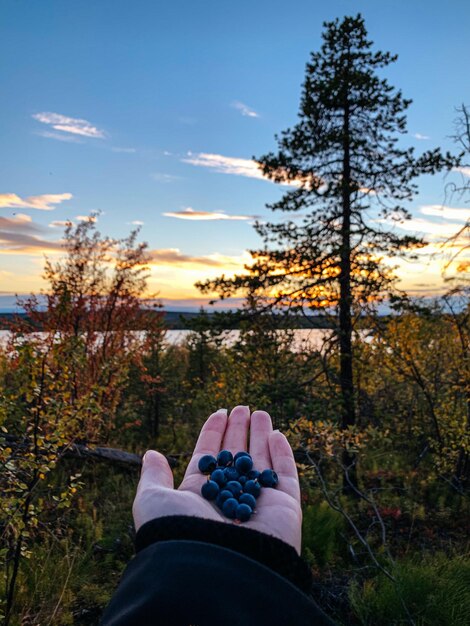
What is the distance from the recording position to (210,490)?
2758 millimetres

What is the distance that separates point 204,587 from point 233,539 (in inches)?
16.5

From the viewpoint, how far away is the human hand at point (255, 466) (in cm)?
243

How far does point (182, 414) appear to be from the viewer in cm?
1839

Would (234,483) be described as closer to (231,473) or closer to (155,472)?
(231,473)

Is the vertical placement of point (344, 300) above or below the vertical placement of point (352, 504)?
above

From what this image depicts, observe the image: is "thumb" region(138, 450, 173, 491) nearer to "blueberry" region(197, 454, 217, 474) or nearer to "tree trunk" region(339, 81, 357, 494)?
"blueberry" region(197, 454, 217, 474)

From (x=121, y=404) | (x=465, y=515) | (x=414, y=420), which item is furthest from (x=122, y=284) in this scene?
(x=465, y=515)

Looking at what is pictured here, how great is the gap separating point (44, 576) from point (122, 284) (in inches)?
349

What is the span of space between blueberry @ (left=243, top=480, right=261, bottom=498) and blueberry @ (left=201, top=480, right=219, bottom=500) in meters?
0.17

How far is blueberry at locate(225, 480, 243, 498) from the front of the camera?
268cm

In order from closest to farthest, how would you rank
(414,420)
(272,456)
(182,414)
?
(272,456) → (414,420) → (182,414)

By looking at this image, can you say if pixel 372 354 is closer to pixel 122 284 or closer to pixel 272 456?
pixel 122 284

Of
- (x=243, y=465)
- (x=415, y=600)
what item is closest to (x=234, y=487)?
(x=243, y=465)

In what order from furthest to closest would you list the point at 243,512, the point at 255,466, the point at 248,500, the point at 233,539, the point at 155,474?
the point at 255,466 < the point at 155,474 < the point at 248,500 < the point at 243,512 < the point at 233,539
